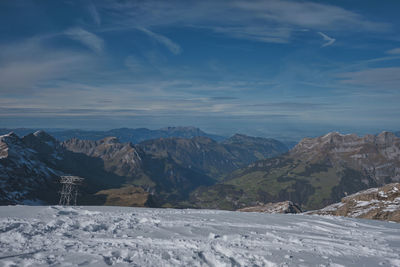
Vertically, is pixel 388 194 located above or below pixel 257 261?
below

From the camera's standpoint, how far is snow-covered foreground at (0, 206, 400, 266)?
10000mm

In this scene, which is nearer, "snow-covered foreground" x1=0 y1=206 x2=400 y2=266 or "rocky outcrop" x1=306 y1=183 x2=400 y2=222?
"snow-covered foreground" x1=0 y1=206 x2=400 y2=266

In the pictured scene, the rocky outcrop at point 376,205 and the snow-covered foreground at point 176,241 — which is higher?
the snow-covered foreground at point 176,241

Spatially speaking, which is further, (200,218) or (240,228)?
(200,218)

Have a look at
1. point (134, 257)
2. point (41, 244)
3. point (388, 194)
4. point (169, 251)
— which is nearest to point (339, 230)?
point (169, 251)

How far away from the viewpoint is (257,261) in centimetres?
1057

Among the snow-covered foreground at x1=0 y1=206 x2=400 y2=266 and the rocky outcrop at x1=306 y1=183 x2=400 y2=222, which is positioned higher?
the snow-covered foreground at x1=0 y1=206 x2=400 y2=266

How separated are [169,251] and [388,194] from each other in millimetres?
105411

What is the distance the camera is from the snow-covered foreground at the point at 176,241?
10000 mm

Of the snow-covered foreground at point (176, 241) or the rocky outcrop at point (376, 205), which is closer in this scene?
the snow-covered foreground at point (176, 241)

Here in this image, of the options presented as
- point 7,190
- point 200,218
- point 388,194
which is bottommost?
point 7,190

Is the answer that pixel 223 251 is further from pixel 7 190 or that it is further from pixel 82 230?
pixel 7 190

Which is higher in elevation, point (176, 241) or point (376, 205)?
point (176, 241)

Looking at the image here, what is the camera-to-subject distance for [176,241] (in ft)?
40.7
